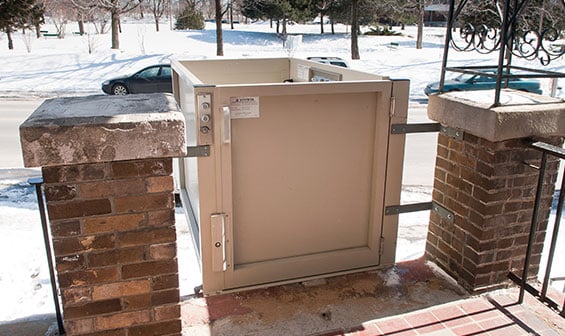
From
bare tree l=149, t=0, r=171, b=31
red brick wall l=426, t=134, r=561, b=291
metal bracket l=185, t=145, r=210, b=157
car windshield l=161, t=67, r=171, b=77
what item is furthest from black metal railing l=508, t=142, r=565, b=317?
bare tree l=149, t=0, r=171, b=31

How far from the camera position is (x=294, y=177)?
9.61ft

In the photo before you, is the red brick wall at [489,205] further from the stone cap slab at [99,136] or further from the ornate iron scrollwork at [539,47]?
the stone cap slab at [99,136]

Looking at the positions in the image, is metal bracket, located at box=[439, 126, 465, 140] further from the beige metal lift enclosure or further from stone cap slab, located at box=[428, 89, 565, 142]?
the beige metal lift enclosure

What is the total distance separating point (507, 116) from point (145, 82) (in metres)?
14.1

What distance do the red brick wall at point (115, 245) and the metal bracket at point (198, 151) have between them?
0.70 m

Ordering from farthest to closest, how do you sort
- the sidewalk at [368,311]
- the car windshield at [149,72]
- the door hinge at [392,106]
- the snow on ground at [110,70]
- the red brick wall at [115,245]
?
the car windshield at [149,72], the snow on ground at [110,70], the door hinge at [392,106], the sidewalk at [368,311], the red brick wall at [115,245]

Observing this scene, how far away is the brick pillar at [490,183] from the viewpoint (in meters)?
Result: 2.62

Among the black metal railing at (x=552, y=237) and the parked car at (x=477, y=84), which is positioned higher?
the black metal railing at (x=552, y=237)

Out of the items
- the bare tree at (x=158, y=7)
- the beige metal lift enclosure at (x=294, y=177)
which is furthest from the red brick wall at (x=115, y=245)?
the bare tree at (x=158, y=7)

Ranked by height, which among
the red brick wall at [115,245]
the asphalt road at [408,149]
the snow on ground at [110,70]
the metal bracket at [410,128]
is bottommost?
the asphalt road at [408,149]

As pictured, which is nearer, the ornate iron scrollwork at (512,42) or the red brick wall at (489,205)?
the red brick wall at (489,205)

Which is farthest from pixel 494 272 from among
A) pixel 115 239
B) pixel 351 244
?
pixel 115 239

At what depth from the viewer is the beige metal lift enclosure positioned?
2.70 m

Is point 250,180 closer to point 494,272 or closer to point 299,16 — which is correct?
point 494,272
